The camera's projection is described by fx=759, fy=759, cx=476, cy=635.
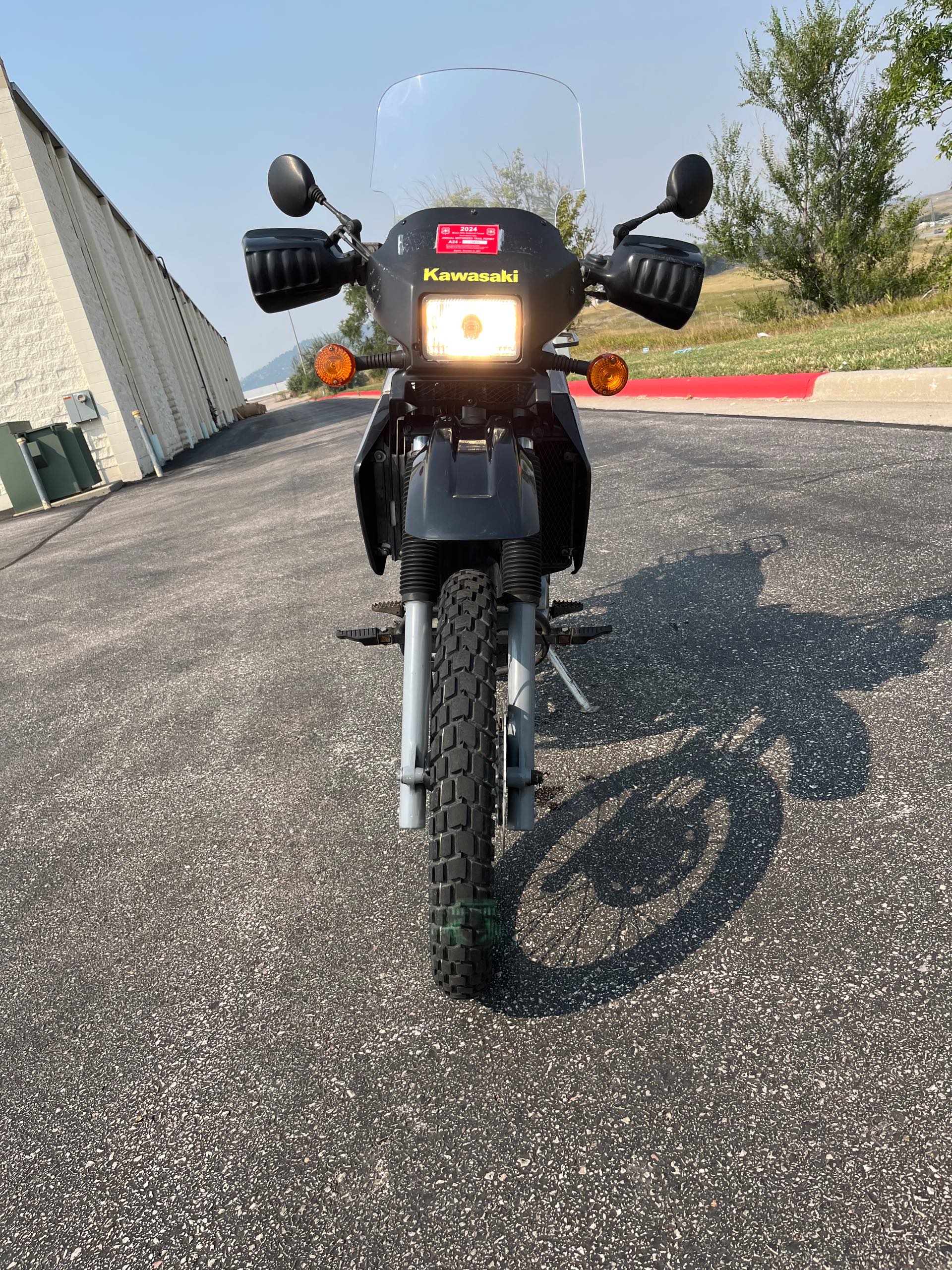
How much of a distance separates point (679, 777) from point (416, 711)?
122cm

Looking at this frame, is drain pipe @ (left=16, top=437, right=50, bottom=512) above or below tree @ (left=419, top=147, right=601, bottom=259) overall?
below

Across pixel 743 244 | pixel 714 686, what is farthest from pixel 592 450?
pixel 743 244

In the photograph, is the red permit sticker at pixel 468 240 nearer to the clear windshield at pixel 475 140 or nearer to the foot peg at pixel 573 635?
the clear windshield at pixel 475 140

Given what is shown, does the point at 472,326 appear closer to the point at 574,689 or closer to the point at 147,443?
the point at 574,689

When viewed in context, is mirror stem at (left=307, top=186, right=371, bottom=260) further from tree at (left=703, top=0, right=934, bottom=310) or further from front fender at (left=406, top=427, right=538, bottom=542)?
tree at (left=703, top=0, right=934, bottom=310)

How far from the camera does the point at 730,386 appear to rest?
1195 cm

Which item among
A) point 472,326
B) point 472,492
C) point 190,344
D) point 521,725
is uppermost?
point 472,326

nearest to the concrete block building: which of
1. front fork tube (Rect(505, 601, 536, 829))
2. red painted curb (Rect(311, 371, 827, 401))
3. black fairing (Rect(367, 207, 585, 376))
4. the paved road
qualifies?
red painted curb (Rect(311, 371, 827, 401))

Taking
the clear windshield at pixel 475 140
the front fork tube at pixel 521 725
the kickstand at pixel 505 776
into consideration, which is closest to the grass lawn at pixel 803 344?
the clear windshield at pixel 475 140

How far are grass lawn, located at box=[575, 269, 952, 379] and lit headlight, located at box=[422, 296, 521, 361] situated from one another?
4.06m

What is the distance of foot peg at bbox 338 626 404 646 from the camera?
277cm

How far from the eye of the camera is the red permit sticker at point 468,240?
2217 millimetres

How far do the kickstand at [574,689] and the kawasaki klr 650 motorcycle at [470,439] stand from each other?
0.37 metres

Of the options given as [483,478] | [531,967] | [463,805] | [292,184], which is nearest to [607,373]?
[483,478]
